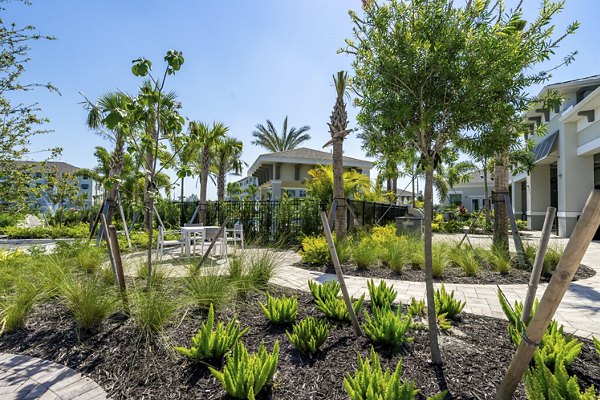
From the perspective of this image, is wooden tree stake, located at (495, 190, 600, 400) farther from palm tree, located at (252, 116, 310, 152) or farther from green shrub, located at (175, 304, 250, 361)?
palm tree, located at (252, 116, 310, 152)

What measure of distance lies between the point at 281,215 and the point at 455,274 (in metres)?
6.31

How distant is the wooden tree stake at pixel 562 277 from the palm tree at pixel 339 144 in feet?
23.3

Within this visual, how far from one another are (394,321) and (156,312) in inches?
81.0

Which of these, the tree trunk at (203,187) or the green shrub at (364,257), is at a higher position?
the tree trunk at (203,187)

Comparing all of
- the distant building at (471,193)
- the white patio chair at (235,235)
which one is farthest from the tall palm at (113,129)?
the distant building at (471,193)

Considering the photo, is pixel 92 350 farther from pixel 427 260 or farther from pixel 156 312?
pixel 427 260

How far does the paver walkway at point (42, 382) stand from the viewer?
2.29 meters

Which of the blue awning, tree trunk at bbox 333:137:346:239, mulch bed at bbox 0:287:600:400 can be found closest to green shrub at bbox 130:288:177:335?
mulch bed at bbox 0:287:600:400

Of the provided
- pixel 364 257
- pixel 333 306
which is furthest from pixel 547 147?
pixel 333 306

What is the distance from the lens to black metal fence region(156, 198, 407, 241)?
11086 millimetres

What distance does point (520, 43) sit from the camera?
2.58 metres

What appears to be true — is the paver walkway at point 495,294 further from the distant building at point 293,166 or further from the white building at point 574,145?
the distant building at point 293,166

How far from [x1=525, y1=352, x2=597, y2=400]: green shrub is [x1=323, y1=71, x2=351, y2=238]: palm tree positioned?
690 centimetres

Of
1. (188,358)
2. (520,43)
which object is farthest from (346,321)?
(520,43)
